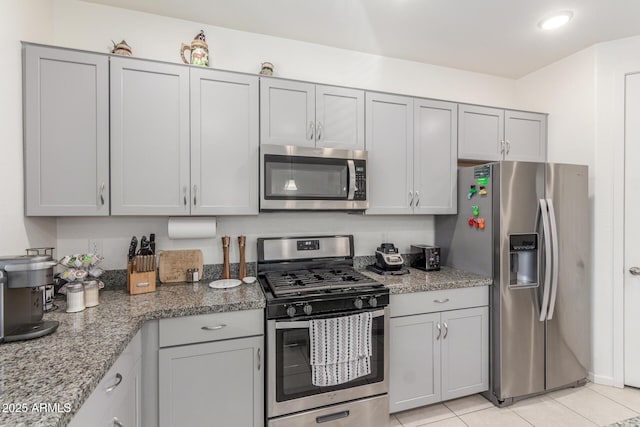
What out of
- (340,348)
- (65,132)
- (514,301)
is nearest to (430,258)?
(514,301)

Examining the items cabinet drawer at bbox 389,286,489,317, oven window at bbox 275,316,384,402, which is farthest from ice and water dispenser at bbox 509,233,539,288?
oven window at bbox 275,316,384,402

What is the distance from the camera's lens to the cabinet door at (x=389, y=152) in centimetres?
231

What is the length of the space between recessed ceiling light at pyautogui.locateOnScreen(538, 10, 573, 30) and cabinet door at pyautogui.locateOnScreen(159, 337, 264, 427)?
2.97 meters

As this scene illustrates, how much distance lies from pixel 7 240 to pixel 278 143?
5.01ft

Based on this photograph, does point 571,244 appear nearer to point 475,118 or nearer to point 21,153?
point 475,118

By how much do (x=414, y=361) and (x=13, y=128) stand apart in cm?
276

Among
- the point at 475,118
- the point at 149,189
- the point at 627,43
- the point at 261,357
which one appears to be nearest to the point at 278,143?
the point at 149,189

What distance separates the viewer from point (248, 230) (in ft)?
7.58

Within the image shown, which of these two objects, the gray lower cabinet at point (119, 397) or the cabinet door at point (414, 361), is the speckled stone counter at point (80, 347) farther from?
the cabinet door at point (414, 361)

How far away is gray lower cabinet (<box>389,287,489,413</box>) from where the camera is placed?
2014 mm

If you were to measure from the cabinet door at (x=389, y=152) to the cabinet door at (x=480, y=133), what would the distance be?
51 cm

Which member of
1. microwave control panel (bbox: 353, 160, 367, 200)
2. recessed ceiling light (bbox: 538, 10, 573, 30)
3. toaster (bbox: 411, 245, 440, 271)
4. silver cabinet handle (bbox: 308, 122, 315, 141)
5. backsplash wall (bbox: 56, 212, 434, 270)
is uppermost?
recessed ceiling light (bbox: 538, 10, 573, 30)

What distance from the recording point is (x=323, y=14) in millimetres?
2100

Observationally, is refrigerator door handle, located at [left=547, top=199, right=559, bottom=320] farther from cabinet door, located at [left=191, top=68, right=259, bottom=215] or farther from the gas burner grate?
cabinet door, located at [left=191, top=68, right=259, bottom=215]
